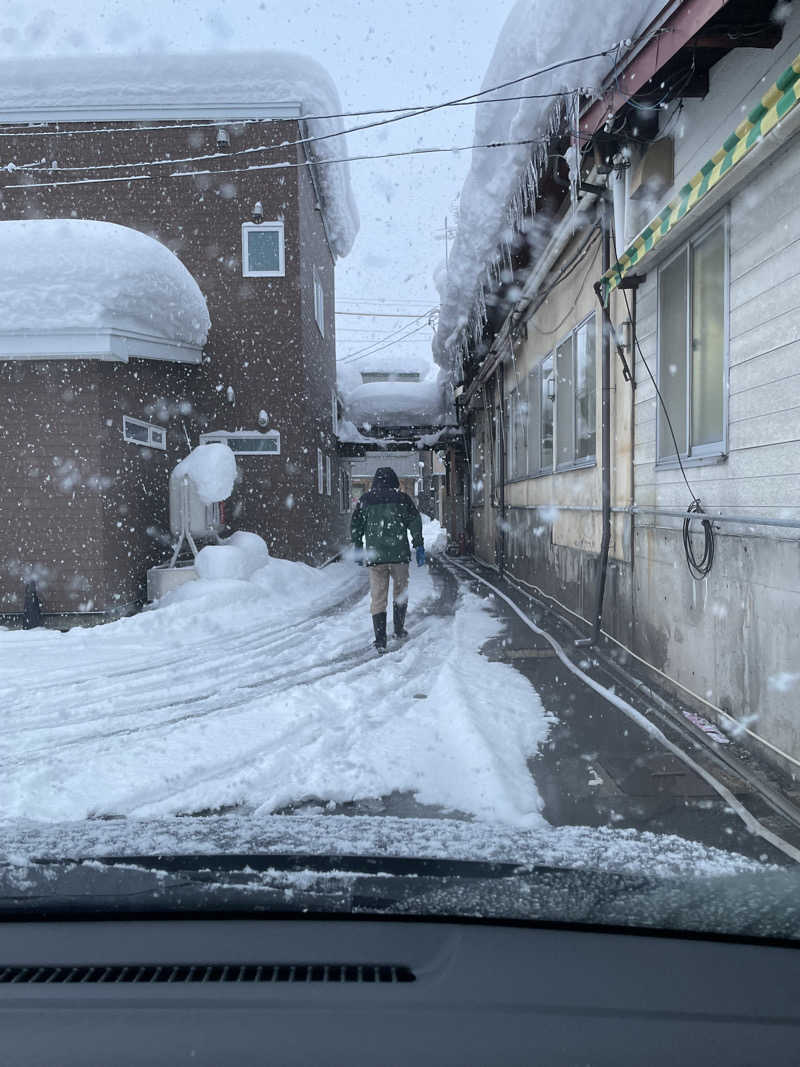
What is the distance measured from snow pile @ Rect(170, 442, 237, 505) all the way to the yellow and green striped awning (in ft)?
23.1

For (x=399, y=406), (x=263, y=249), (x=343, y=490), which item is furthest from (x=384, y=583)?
(x=343, y=490)

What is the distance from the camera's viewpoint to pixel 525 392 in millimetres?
12531

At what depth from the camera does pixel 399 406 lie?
23516 millimetres

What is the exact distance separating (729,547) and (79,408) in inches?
312

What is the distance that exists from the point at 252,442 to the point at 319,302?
5022 millimetres

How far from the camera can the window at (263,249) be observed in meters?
14.4

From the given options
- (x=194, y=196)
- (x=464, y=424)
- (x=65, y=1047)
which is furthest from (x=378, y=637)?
(x=464, y=424)

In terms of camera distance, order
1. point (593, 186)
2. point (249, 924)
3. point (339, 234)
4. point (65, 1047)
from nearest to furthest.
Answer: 1. point (65, 1047)
2. point (249, 924)
3. point (593, 186)
4. point (339, 234)

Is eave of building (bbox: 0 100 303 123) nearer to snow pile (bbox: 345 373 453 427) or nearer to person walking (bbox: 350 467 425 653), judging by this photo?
person walking (bbox: 350 467 425 653)

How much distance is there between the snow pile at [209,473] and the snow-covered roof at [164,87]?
6.70m

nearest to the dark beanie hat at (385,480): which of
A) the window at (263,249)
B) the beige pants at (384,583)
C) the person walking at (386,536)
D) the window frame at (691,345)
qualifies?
the person walking at (386,536)

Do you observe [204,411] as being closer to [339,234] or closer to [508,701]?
[339,234]

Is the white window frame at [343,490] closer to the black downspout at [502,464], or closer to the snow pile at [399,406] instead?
the snow pile at [399,406]

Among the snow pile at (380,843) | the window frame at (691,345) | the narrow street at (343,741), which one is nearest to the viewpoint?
the snow pile at (380,843)
